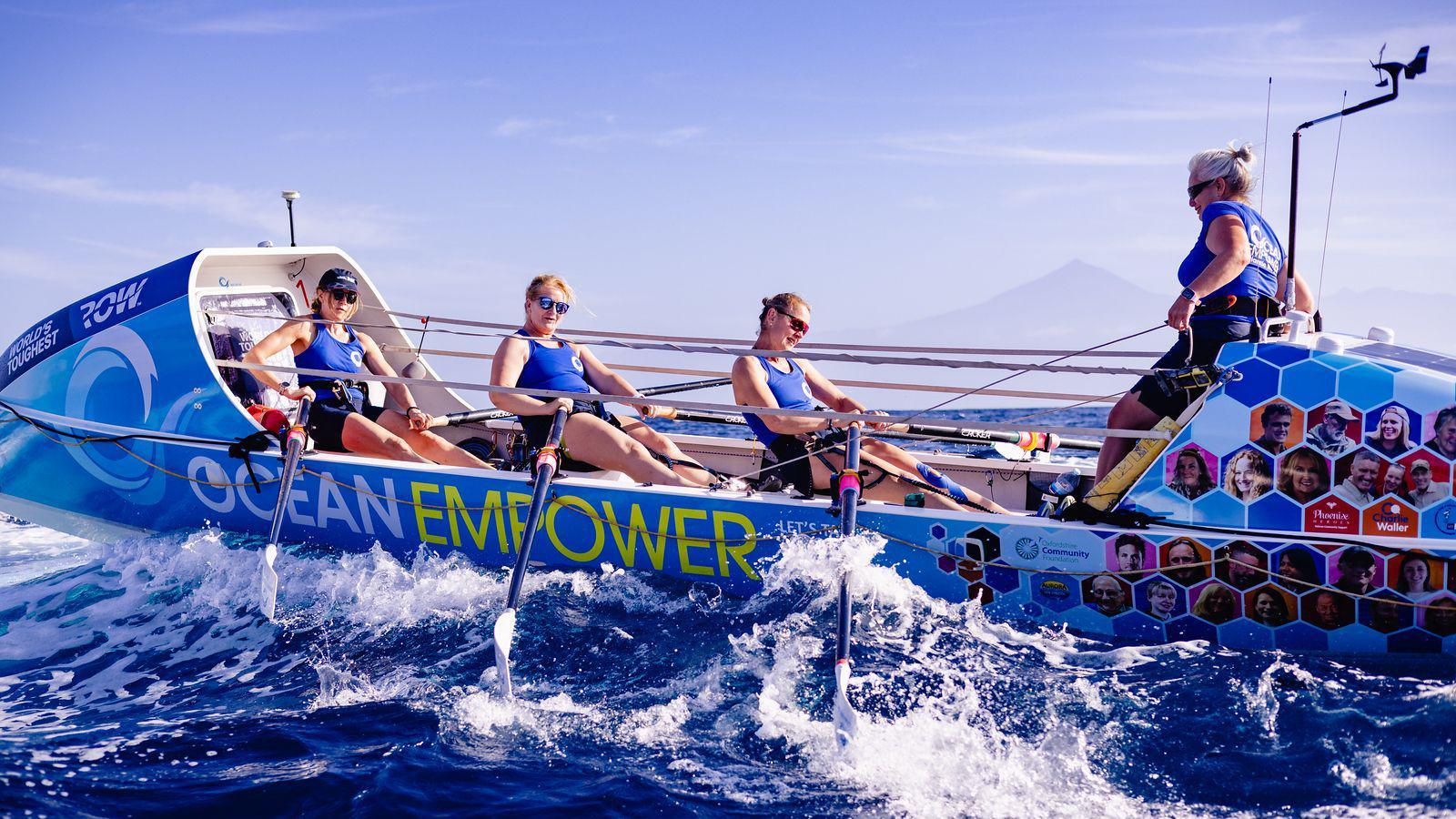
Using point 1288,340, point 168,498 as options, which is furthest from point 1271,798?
point 168,498

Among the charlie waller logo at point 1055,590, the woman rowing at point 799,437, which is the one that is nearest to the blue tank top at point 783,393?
the woman rowing at point 799,437

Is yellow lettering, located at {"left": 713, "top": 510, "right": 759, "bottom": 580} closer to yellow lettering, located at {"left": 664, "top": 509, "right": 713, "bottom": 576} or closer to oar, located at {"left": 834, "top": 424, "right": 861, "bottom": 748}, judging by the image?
yellow lettering, located at {"left": 664, "top": 509, "right": 713, "bottom": 576}

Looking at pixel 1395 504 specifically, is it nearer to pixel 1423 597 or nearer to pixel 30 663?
pixel 1423 597

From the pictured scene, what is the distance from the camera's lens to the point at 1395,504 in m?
4.32

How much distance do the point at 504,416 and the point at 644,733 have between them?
3.87 m

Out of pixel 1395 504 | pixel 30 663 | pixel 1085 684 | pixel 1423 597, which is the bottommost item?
pixel 30 663

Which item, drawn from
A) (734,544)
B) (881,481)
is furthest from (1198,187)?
(734,544)

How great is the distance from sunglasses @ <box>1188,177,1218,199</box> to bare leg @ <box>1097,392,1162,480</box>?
35.9 inches

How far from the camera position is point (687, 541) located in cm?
535

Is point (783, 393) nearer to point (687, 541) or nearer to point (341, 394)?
point (687, 541)

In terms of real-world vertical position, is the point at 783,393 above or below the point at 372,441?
above

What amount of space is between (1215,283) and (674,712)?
2728 mm

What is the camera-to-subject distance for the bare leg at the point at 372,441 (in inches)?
252

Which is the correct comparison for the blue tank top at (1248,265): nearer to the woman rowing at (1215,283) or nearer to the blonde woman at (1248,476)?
the woman rowing at (1215,283)
